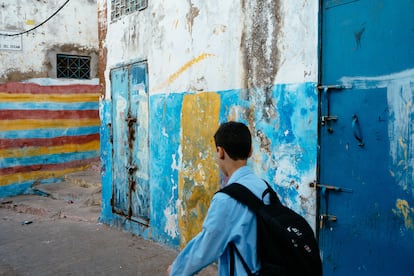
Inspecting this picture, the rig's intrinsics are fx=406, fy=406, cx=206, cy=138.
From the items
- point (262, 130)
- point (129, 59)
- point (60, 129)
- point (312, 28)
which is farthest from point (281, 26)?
point (60, 129)

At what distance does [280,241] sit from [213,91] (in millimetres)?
2757

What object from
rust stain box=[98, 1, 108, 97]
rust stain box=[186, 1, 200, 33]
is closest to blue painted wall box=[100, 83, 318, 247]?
rust stain box=[98, 1, 108, 97]

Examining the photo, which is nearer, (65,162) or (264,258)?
(264,258)

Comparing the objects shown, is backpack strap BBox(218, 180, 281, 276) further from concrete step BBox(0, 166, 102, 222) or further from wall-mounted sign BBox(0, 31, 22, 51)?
wall-mounted sign BBox(0, 31, 22, 51)

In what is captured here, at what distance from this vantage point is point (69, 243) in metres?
5.44

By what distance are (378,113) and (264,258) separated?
→ 161cm

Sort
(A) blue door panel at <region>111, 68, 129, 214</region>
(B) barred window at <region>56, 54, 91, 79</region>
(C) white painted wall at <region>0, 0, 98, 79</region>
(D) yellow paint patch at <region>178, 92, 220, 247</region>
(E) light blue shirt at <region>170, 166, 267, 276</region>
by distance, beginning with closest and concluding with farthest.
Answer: (E) light blue shirt at <region>170, 166, 267, 276</region> → (D) yellow paint patch at <region>178, 92, 220, 247</region> → (A) blue door panel at <region>111, 68, 129, 214</region> → (C) white painted wall at <region>0, 0, 98, 79</region> → (B) barred window at <region>56, 54, 91, 79</region>

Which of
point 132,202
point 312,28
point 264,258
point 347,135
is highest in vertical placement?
point 312,28

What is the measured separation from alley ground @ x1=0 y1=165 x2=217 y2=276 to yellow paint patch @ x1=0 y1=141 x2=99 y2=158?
3.47 ft

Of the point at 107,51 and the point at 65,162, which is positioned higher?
the point at 107,51

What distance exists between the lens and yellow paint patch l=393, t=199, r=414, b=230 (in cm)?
264

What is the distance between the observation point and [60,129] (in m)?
9.21

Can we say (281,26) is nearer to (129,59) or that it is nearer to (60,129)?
(129,59)

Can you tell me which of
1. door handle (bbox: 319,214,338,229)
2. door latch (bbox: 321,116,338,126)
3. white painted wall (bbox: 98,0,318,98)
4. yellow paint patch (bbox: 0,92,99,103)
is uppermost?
white painted wall (bbox: 98,0,318,98)
